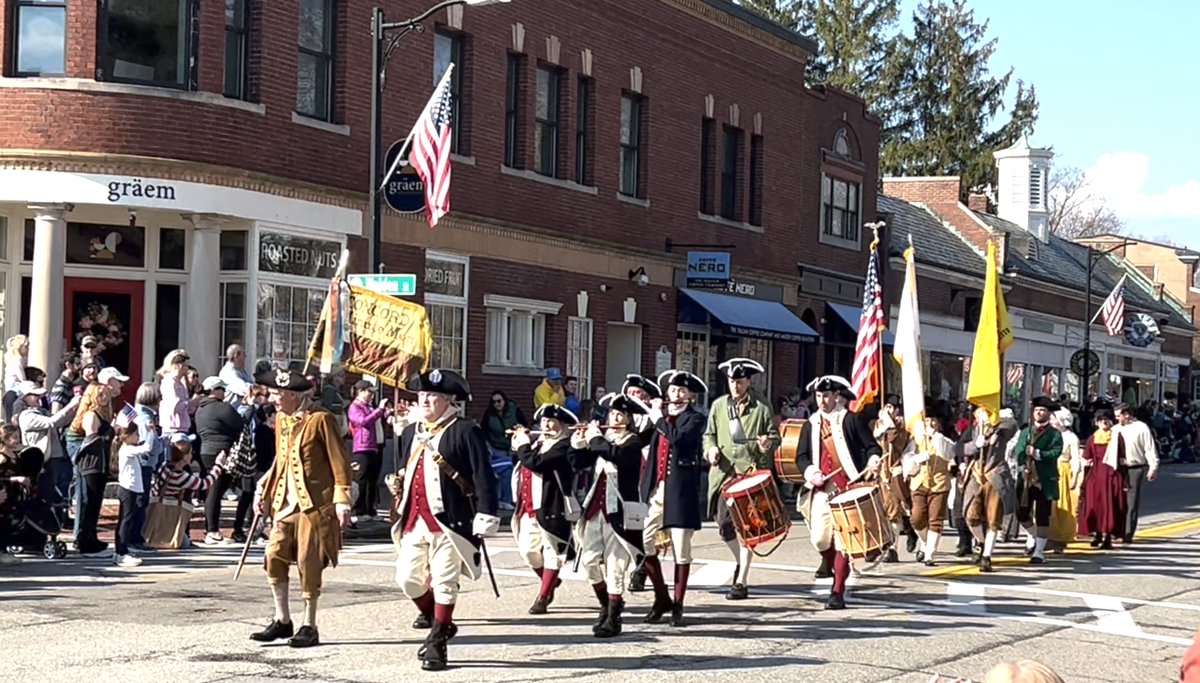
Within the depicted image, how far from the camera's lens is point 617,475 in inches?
483

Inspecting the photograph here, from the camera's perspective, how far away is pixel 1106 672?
1126cm

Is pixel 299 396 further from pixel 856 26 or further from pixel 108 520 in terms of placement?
pixel 856 26

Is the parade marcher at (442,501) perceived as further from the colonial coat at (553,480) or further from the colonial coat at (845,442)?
the colonial coat at (845,442)

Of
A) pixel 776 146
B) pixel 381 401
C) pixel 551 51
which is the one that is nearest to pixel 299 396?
pixel 381 401

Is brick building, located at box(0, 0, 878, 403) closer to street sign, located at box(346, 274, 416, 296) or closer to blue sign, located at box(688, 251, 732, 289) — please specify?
blue sign, located at box(688, 251, 732, 289)

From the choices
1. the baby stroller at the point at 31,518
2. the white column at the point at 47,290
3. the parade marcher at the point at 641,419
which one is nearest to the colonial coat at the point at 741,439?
the parade marcher at the point at 641,419

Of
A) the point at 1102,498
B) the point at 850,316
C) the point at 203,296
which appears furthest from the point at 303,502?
the point at 850,316

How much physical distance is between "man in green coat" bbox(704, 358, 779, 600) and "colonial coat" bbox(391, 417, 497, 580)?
157 inches

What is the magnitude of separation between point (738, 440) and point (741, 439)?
0.03 m

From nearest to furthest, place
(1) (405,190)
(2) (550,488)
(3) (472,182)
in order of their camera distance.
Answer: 1. (2) (550,488)
2. (1) (405,190)
3. (3) (472,182)

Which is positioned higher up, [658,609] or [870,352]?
[870,352]

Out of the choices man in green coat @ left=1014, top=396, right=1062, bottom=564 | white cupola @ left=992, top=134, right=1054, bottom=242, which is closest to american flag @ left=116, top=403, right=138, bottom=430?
man in green coat @ left=1014, top=396, right=1062, bottom=564

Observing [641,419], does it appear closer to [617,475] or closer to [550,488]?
[617,475]

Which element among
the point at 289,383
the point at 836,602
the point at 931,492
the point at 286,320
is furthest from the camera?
the point at 286,320
